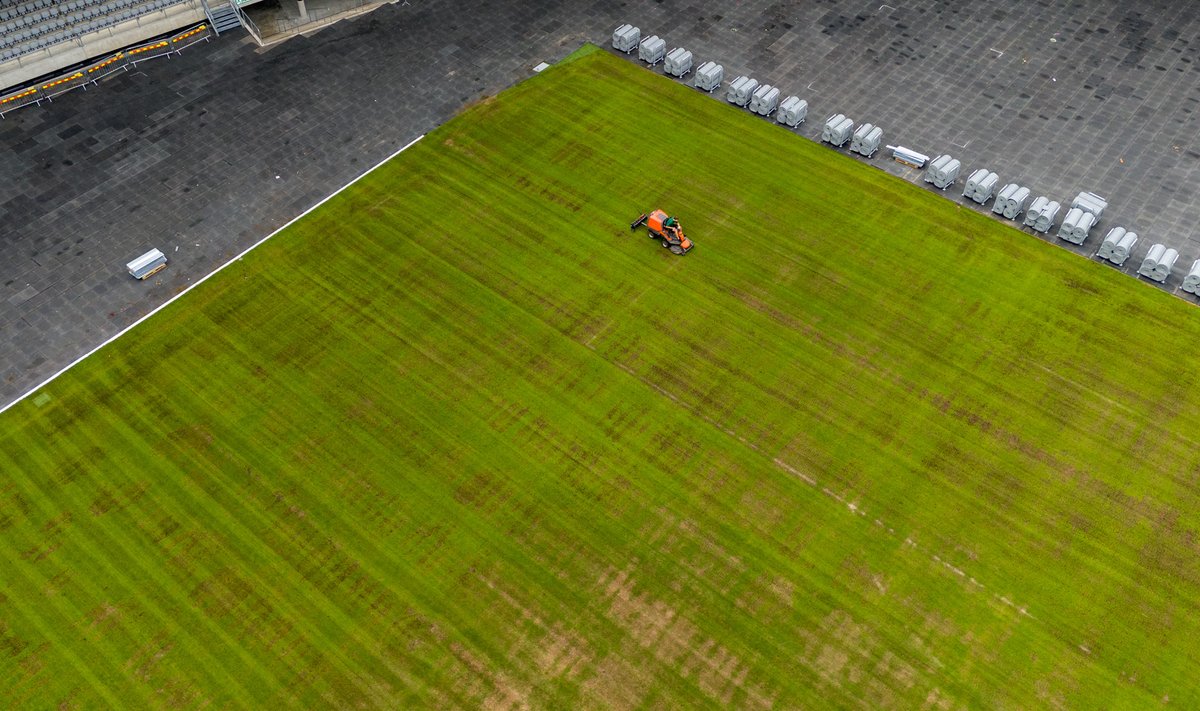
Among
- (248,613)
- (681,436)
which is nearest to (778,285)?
(681,436)

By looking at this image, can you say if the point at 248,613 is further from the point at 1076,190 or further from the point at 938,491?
the point at 1076,190

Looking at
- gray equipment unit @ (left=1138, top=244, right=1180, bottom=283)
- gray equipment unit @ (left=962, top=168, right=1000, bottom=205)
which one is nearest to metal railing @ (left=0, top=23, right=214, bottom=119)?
gray equipment unit @ (left=962, top=168, right=1000, bottom=205)

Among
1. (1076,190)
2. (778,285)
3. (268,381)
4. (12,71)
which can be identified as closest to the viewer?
(268,381)

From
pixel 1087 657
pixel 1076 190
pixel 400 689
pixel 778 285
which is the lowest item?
pixel 400 689

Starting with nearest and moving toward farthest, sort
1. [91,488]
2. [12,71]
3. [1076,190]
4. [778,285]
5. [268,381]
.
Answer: [91,488]
[268,381]
[778,285]
[1076,190]
[12,71]

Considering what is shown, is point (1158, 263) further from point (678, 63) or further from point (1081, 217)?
point (678, 63)
